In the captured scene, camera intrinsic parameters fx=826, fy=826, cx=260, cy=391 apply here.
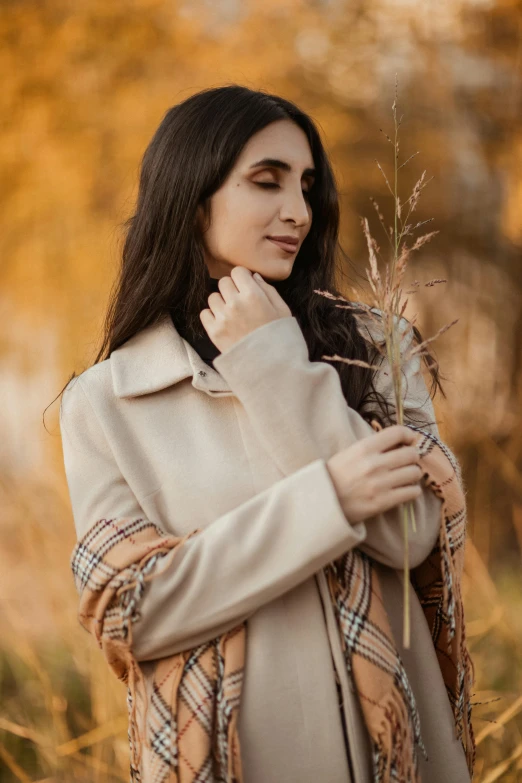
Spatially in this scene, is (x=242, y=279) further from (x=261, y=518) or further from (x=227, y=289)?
(x=261, y=518)

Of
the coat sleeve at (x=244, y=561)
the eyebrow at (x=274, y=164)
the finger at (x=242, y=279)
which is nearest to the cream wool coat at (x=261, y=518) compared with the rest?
the coat sleeve at (x=244, y=561)

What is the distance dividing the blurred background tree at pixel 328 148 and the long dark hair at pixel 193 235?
1.39 metres

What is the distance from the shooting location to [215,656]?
140 cm

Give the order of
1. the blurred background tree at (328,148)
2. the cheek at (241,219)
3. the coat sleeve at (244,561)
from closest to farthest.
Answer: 1. the coat sleeve at (244,561)
2. the cheek at (241,219)
3. the blurred background tree at (328,148)

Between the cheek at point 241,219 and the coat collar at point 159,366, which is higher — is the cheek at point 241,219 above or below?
above

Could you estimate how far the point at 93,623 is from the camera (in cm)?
141

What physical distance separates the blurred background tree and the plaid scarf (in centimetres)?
175

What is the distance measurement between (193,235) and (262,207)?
6.9 inches

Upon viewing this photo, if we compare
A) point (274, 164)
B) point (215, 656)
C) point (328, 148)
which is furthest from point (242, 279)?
point (328, 148)

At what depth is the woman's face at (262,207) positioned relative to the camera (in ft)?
5.43

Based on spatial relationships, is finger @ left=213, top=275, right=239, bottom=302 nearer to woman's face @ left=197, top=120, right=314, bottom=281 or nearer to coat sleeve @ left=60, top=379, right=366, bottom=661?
woman's face @ left=197, top=120, right=314, bottom=281

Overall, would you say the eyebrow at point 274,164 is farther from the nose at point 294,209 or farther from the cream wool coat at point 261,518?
the cream wool coat at point 261,518

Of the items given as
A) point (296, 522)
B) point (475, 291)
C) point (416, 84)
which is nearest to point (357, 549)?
point (296, 522)

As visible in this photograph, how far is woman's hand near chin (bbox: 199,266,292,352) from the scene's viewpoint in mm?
1486
